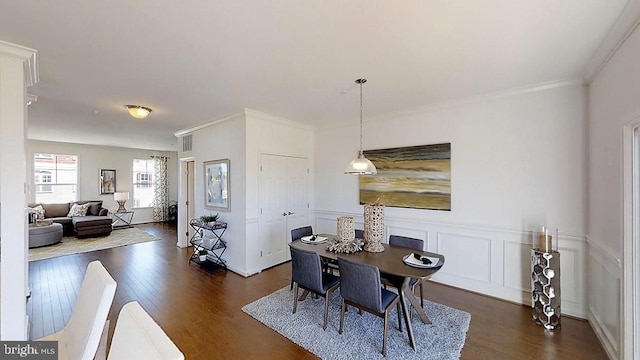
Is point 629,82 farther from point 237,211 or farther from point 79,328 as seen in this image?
point 237,211

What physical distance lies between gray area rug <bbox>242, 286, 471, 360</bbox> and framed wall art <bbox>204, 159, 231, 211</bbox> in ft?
6.63

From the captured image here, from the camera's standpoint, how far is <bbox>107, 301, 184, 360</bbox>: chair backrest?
880 millimetres

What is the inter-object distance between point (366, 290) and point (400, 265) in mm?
431

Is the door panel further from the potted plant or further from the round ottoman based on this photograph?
the round ottoman

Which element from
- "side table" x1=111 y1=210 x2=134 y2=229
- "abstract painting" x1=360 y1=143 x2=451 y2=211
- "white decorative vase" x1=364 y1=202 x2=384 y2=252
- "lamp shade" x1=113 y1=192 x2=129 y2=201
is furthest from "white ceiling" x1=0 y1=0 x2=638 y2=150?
A: "side table" x1=111 y1=210 x2=134 y2=229

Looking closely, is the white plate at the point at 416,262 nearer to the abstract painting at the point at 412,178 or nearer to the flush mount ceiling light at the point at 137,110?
the abstract painting at the point at 412,178

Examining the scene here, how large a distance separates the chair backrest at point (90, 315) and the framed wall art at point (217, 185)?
2.94 metres

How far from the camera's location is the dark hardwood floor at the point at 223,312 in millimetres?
2344

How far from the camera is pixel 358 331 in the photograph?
Result: 259 centimetres

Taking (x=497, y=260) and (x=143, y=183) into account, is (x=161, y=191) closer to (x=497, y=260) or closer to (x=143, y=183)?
(x=143, y=183)

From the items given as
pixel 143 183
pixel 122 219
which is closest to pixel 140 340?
pixel 122 219

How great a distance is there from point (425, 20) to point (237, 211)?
12.1 feet

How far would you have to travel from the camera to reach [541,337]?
2.52 metres

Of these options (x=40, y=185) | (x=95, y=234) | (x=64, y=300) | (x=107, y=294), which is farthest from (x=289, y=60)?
(x=40, y=185)
